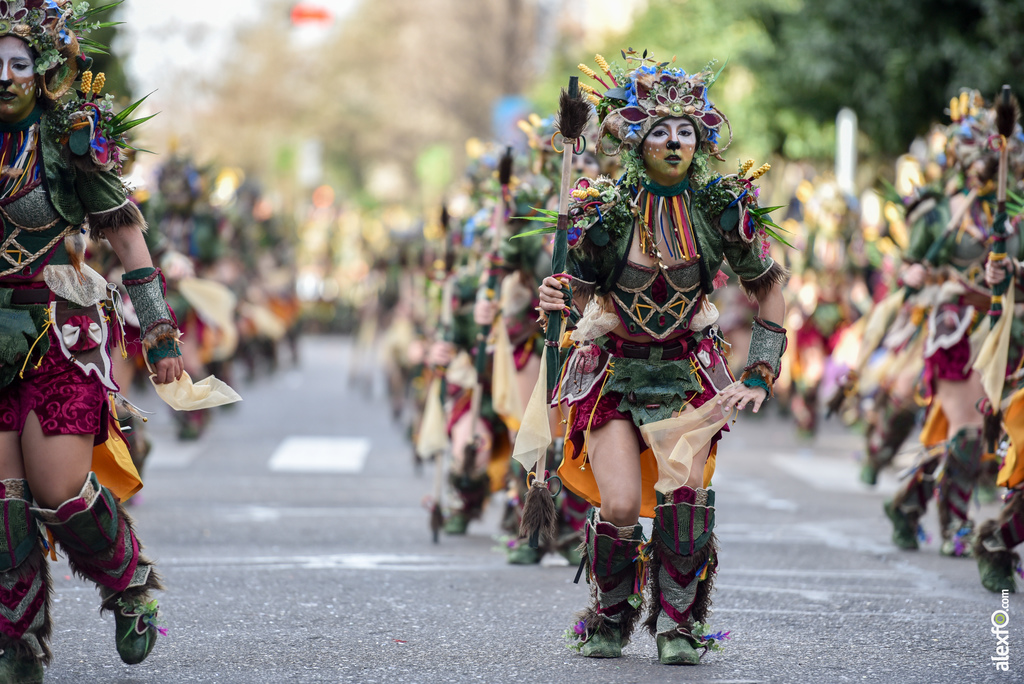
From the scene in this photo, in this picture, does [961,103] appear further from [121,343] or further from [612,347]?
[121,343]

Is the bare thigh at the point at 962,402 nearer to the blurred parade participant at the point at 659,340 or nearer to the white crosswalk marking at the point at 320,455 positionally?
the blurred parade participant at the point at 659,340

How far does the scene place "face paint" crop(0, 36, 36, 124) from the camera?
527cm

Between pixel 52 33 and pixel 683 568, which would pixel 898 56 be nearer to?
pixel 683 568

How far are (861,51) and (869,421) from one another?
9848mm

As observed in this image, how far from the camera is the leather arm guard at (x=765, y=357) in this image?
18.6 feet

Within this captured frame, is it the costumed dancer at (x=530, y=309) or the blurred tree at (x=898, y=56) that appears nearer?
the costumed dancer at (x=530, y=309)

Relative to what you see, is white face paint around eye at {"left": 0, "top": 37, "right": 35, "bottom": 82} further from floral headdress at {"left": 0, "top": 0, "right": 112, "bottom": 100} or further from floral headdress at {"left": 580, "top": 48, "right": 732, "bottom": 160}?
floral headdress at {"left": 580, "top": 48, "right": 732, "bottom": 160}

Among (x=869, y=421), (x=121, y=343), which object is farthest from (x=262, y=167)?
(x=121, y=343)

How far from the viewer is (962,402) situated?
8.41 m

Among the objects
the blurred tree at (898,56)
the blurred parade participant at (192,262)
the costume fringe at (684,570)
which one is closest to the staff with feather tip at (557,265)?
the costume fringe at (684,570)

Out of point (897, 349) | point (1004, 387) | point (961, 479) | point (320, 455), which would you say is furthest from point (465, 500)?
point (320, 455)

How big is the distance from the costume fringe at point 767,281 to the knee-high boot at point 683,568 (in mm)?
776

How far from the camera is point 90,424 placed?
17.2 ft

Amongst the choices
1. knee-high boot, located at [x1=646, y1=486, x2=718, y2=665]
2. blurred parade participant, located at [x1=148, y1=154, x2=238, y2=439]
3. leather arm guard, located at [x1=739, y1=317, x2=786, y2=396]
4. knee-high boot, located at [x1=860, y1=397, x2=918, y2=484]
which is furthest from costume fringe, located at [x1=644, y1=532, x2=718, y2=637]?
blurred parade participant, located at [x1=148, y1=154, x2=238, y2=439]
